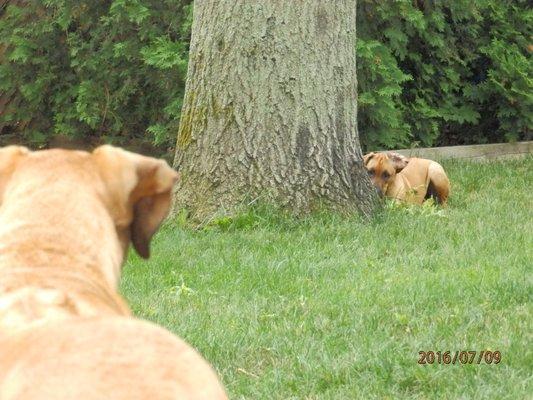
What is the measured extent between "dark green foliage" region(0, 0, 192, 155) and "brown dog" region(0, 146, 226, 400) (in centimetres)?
839

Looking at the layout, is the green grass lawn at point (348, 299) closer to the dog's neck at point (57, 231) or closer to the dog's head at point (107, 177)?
the dog's head at point (107, 177)

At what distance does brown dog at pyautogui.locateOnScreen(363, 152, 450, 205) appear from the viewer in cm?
1070

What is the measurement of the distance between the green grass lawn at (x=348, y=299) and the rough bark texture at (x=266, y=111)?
0.95ft

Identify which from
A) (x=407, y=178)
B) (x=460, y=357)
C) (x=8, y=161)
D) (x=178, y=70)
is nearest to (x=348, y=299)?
(x=460, y=357)

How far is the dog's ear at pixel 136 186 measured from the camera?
2.95m

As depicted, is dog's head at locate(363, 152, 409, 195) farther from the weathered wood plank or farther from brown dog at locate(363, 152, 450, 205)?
the weathered wood plank

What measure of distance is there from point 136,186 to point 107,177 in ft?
0.27

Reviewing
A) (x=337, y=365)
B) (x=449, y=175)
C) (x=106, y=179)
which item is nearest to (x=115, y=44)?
(x=449, y=175)

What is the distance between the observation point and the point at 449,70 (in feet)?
43.5

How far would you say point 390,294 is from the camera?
6.39 m

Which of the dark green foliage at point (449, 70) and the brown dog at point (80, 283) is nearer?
the brown dog at point (80, 283)

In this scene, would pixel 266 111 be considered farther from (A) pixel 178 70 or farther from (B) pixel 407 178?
(B) pixel 407 178

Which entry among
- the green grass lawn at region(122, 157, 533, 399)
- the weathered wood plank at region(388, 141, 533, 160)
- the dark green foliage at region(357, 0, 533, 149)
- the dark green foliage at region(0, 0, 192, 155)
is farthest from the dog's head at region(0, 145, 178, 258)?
the weathered wood plank at region(388, 141, 533, 160)

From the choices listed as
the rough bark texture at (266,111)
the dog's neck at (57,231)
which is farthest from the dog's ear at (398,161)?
the dog's neck at (57,231)
